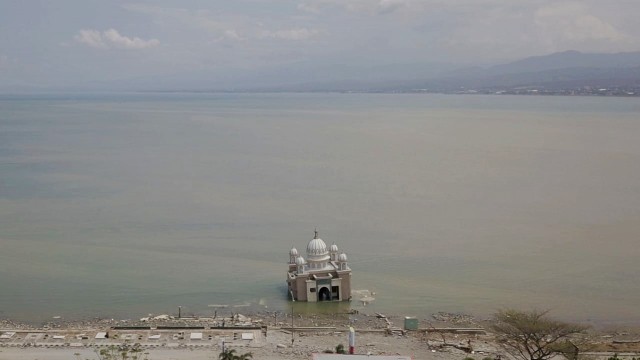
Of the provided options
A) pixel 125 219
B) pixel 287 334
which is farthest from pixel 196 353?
pixel 125 219

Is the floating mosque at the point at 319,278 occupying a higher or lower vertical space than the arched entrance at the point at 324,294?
higher

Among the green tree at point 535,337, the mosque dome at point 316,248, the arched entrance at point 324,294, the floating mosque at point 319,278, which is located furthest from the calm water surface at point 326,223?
the green tree at point 535,337

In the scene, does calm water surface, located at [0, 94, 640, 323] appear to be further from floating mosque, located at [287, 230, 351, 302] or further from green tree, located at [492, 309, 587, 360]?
green tree, located at [492, 309, 587, 360]

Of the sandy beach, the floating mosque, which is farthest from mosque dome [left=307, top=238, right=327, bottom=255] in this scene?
the sandy beach

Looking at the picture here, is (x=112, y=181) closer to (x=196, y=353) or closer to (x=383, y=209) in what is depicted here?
(x=383, y=209)

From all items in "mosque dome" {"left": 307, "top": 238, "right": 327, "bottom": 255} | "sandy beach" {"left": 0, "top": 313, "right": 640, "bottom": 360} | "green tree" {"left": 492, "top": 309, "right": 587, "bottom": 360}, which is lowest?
"sandy beach" {"left": 0, "top": 313, "right": 640, "bottom": 360}

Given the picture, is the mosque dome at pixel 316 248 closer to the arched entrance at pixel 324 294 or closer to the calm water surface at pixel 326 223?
the arched entrance at pixel 324 294
